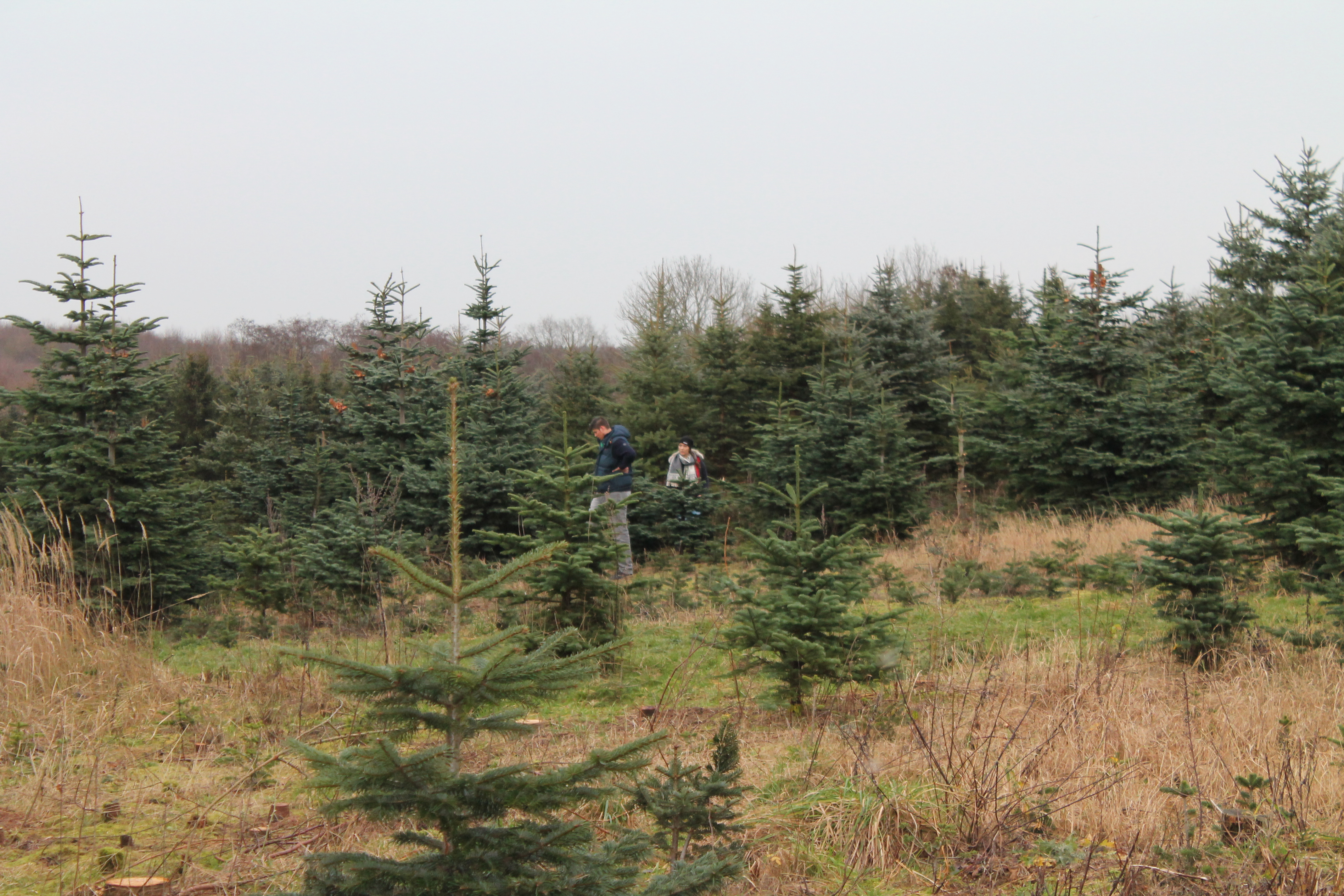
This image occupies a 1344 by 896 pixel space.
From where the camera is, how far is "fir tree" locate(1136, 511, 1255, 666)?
5.97m

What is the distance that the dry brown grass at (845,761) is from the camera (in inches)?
131

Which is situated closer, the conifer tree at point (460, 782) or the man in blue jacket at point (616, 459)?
the conifer tree at point (460, 782)

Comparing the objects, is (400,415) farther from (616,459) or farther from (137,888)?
→ (137,888)

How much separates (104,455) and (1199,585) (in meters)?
10.6

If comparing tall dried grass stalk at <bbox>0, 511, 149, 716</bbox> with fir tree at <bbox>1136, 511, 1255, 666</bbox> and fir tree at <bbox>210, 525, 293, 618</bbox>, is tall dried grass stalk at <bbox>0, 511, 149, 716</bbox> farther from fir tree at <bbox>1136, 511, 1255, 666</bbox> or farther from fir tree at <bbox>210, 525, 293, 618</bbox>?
fir tree at <bbox>1136, 511, 1255, 666</bbox>

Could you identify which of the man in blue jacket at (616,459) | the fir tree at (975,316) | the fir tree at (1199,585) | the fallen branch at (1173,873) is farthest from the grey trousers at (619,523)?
the fir tree at (975,316)

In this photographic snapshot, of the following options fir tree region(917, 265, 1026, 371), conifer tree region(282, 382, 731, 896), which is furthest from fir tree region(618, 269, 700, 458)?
conifer tree region(282, 382, 731, 896)

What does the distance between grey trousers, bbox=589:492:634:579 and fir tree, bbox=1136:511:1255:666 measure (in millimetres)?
3801

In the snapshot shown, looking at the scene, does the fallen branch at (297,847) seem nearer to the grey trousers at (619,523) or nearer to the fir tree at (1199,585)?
the grey trousers at (619,523)

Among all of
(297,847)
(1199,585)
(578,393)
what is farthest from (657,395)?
A: (297,847)

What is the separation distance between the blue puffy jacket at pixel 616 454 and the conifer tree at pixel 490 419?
134cm

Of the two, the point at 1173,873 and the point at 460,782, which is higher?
the point at 460,782

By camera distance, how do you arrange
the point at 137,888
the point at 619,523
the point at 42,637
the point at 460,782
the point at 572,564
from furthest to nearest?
the point at 619,523
the point at 572,564
the point at 42,637
the point at 137,888
the point at 460,782

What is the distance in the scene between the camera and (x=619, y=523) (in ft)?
27.0
